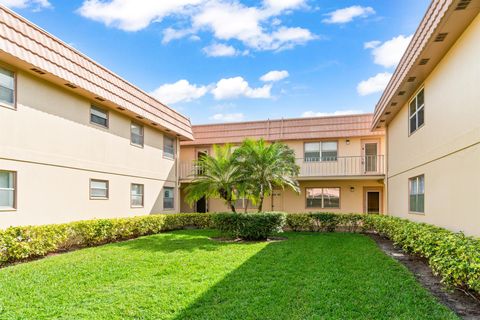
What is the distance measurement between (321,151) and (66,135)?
12.7 metres

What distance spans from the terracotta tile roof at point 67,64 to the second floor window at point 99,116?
70 cm

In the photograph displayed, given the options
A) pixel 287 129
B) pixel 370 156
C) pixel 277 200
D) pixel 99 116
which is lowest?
pixel 277 200

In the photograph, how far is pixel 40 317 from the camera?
4.77 meters

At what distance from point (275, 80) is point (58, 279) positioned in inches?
610

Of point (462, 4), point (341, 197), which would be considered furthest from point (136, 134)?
point (462, 4)

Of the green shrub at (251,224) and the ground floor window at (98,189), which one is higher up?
the ground floor window at (98,189)

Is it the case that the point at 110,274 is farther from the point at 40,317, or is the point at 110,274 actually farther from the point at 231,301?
the point at 231,301

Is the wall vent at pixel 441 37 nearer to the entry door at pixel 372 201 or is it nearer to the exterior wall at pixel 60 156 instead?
the exterior wall at pixel 60 156

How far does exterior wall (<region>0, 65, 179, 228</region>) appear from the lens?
924 centimetres

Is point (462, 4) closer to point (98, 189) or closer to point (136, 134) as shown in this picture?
point (98, 189)

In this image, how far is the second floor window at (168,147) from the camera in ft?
57.6

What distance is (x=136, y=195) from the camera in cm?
1491

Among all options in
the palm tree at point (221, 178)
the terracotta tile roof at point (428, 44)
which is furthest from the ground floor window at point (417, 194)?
the palm tree at point (221, 178)

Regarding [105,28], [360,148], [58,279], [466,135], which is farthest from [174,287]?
[360,148]
